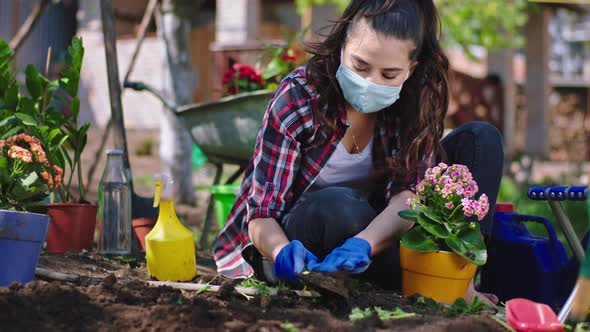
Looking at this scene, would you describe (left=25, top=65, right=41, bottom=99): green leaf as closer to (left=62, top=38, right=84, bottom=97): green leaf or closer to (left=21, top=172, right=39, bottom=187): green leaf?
(left=62, top=38, right=84, bottom=97): green leaf

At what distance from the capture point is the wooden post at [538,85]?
11617mm

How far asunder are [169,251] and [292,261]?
1.65ft

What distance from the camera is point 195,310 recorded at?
1688 mm

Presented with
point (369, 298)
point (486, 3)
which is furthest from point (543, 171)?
point (369, 298)

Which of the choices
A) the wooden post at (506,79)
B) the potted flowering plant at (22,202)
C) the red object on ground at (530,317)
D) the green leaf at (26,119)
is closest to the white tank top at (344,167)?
the red object on ground at (530,317)

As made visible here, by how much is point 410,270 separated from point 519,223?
2.37 ft

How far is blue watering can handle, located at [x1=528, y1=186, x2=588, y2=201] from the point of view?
6.73ft

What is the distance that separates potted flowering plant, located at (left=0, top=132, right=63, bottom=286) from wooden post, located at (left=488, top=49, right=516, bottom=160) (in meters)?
9.63

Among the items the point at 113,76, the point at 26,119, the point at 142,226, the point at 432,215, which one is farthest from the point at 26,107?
the point at 432,215

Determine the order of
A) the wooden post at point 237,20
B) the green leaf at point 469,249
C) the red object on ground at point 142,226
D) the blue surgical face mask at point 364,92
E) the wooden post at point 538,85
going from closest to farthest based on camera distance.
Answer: the green leaf at point 469,249
the blue surgical face mask at point 364,92
the red object on ground at point 142,226
the wooden post at point 237,20
the wooden post at point 538,85

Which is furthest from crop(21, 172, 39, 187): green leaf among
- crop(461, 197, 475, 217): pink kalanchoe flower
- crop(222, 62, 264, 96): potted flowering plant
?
crop(222, 62, 264, 96): potted flowering plant

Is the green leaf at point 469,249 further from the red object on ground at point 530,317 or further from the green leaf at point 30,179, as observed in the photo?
the green leaf at point 30,179

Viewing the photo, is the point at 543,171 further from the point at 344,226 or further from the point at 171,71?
the point at 344,226

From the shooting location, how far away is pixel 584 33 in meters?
17.1
